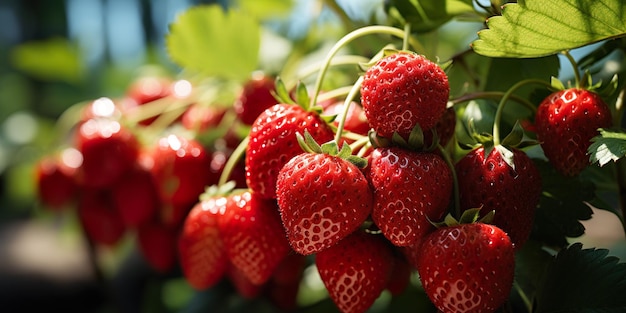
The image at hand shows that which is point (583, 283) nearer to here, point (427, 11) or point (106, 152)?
point (427, 11)

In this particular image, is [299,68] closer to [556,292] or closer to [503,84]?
[503,84]

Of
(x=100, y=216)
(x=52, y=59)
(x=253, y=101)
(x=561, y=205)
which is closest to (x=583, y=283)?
(x=561, y=205)

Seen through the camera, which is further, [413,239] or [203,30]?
[203,30]

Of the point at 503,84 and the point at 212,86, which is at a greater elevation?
→ the point at 503,84

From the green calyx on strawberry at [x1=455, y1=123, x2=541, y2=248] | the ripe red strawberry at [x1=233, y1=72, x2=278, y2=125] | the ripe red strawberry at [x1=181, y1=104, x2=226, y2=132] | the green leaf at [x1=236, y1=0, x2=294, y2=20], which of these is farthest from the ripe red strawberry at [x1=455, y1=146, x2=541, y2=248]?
the green leaf at [x1=236, y1=0, x2=294, y2=20]

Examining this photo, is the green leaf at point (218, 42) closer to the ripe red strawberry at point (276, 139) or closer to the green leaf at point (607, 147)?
the ripe red strawberry at point (276, 139)

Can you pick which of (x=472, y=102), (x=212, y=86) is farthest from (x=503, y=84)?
(x=212, y=86)

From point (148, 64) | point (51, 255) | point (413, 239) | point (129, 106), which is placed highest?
point (413, 239)

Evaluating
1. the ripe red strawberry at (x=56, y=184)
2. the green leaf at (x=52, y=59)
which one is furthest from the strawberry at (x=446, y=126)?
the green leaf at (x=52, y=59)
